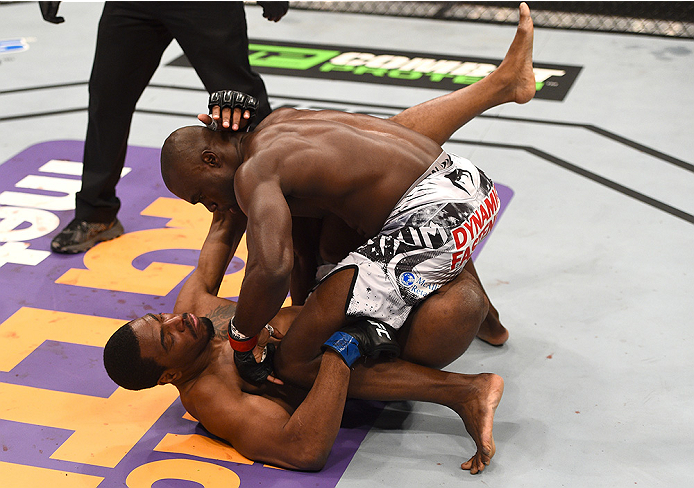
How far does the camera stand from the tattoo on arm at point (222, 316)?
2.88 m

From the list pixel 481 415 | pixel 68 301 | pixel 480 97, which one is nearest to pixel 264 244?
pixel 481 415

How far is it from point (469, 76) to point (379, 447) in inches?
152

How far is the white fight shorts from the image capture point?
2586 millimetres

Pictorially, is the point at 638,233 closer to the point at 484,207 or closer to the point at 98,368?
the point at 484,207

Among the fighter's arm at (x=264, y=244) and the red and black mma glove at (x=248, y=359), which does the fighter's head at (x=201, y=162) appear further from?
the red and black mma glove at (x=248, y=359)

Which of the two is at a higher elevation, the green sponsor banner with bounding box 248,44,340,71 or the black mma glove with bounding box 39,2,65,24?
the black mma glove with bounding box 39,2,65,24

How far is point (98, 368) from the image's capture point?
306 cm

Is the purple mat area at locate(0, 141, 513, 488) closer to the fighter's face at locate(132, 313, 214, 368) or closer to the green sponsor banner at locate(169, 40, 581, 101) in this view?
the fighter's face at locate(132, 313, 214, 368)

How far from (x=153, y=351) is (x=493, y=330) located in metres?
1.28

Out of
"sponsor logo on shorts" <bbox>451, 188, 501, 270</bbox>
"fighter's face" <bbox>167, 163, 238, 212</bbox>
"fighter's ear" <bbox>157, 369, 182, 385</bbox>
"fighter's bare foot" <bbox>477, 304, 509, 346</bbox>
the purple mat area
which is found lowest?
the purple mat area

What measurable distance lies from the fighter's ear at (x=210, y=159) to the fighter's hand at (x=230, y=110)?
0.13 meters

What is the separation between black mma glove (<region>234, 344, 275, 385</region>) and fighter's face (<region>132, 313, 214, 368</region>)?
128mm

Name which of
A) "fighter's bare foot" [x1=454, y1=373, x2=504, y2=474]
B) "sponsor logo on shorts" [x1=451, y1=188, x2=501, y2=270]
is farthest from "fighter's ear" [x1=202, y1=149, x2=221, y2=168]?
"fighter's bare foot" [x1=454, y1=373, x2=504, y2=474]

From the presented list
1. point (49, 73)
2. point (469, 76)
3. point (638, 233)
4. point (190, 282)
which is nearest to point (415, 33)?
point (469, 76)
